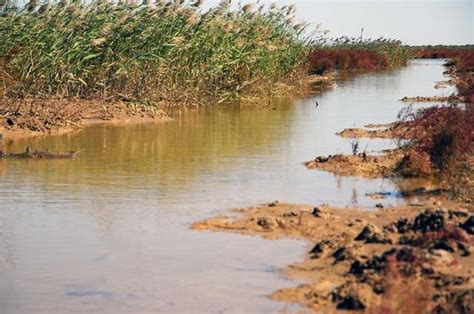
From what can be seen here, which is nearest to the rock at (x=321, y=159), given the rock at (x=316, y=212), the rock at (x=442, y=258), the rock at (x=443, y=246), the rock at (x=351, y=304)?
the rock at (x=316, y=212)

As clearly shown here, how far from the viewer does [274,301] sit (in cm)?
730

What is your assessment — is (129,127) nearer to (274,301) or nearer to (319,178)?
(319,178)

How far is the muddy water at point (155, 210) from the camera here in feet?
25.0

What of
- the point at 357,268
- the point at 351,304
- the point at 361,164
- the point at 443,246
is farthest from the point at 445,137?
the point at 351,304

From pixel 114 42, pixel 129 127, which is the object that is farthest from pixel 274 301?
pixel 114 42

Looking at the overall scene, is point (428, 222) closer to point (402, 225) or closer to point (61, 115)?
point (402, 225)

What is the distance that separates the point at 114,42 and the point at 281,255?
1249cm

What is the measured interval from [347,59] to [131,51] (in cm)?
3115

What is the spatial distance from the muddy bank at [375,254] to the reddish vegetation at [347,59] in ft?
111

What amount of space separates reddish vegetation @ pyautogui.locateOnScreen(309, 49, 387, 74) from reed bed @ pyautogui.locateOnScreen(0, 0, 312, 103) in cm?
1935

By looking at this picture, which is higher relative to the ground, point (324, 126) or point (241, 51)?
point (241, 51)

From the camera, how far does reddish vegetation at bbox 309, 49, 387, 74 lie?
4523cm

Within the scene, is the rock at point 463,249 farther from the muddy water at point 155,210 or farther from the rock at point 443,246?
the muddy water at point 155,210

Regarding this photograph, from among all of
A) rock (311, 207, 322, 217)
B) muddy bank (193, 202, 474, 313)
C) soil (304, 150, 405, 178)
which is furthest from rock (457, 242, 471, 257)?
soil (304, 150, 405, 178)
